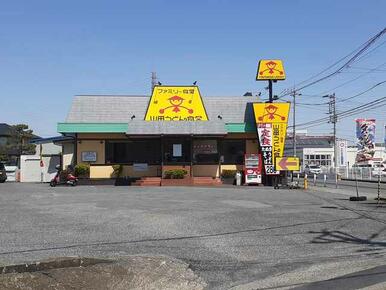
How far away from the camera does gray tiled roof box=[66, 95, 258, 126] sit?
1387 inches

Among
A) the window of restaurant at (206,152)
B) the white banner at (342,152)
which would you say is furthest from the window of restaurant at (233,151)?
the white banner at (342,152)

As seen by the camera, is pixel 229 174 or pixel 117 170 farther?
pixel 229 174

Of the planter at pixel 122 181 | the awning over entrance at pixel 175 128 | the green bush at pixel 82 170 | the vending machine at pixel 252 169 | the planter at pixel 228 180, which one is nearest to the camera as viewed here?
the awning over entrance at pixel 175 128

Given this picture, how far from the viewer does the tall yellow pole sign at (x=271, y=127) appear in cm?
3438

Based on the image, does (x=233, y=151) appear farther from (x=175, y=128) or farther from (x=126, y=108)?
(x=126, y=108)

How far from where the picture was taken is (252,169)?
34.0 meters

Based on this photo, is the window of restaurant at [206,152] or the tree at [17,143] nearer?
the window of restaurant at [206,152]

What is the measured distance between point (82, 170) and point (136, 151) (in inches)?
148

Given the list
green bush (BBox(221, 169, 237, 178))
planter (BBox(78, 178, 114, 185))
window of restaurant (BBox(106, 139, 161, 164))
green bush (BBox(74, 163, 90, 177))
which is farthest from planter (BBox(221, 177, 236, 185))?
green bush (BBox(74, 163, 90, 177))

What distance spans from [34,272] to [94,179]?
26.8 metres

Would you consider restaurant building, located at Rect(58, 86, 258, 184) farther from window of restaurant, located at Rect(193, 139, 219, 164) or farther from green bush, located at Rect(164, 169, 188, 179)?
green bush, located at Rect(164, 169, 188, 179)

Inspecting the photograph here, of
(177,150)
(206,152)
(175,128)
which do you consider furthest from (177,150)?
(206,152)

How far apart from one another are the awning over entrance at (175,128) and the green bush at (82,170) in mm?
3630

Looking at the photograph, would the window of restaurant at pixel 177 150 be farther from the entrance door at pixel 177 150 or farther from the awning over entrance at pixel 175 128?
the awning over entrance at pixel 175 128
